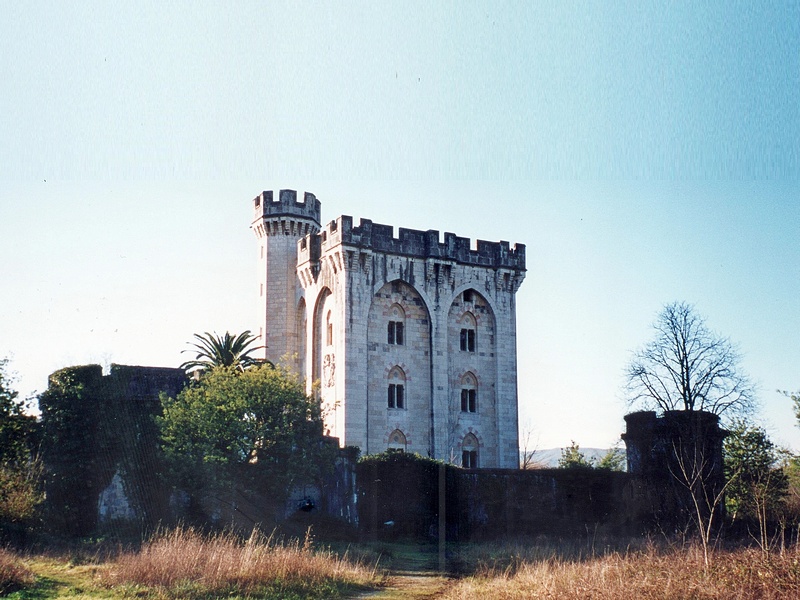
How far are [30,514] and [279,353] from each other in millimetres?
21782

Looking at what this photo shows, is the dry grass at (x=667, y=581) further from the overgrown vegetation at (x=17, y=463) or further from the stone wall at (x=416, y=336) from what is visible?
the stone wall at (x=416, y=336)

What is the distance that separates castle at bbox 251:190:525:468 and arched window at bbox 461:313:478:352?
51 mm

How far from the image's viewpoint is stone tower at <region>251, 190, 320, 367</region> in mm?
46312

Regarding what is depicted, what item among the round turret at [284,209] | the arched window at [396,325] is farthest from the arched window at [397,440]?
the round turret at [284,209]

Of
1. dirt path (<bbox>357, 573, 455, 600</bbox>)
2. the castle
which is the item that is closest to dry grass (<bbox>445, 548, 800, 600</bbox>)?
dirt path (<bbox>357, 573, 455, 600</bbox>)

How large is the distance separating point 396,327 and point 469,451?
285 inches

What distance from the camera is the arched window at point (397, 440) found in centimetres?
4138

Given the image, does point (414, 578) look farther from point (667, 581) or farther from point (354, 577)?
point (667, 581)

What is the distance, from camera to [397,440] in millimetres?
41500

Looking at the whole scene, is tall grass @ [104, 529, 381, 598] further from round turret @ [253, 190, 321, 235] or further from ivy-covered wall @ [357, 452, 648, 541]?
round turret @ [253, 190, 321, 235]

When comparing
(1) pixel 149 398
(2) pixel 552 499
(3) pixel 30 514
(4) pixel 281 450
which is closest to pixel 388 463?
(4) pixel 281 450

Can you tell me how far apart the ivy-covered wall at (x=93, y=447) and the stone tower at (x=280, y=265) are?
17199 millimetres

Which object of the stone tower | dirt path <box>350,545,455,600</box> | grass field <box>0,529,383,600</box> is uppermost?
the stone tower

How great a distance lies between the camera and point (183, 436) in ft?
91.7
